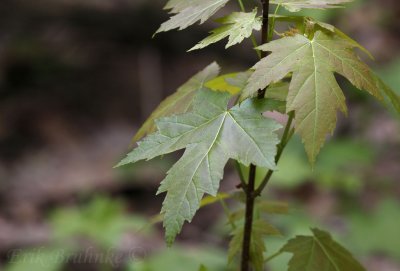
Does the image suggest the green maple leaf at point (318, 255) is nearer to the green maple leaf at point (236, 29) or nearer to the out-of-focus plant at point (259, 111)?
the out-of-focus plant at point (259, 111)

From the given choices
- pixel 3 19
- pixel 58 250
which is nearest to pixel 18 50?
pixel 3 19

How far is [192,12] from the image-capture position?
4.19ft

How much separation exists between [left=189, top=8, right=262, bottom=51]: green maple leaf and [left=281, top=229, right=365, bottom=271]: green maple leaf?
A: 53cm

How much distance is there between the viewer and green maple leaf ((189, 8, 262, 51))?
45.6 inches

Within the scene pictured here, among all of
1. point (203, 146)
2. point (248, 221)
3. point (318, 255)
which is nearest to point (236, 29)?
point (203, 146)

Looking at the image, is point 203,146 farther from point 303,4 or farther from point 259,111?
point 303,4

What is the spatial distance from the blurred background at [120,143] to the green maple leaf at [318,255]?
5.97ft

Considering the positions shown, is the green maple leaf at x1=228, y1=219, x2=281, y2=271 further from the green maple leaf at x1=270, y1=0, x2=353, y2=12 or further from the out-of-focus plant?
the green maple leaf at x1=270, y1=0, x2=353, y2=12

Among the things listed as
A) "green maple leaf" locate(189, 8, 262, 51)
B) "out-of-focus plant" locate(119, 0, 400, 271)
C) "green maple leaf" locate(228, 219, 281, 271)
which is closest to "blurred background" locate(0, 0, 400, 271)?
"green maple leaf" locate(228, 219, 281, 271)

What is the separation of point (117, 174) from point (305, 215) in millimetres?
1909

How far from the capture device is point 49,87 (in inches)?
247

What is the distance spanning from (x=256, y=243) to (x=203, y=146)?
376 mm

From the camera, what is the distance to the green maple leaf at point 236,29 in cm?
116

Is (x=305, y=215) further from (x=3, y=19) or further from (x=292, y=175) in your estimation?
(x=3, y=19)
